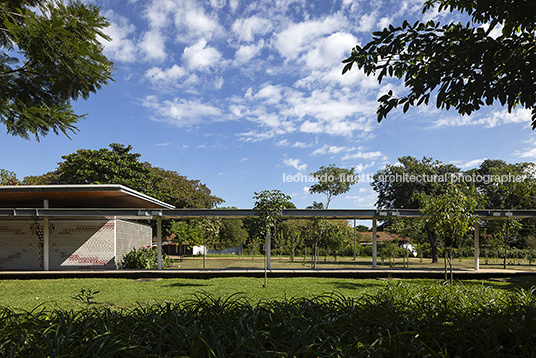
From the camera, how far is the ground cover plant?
87.7 inches

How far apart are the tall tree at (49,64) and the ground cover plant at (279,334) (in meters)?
5.29

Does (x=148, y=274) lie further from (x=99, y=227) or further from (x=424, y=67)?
(x=424, y=67)

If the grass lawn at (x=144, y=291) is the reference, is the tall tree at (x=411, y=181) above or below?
above

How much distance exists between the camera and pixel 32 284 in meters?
12.7

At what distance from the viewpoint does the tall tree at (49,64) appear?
6.20 meters

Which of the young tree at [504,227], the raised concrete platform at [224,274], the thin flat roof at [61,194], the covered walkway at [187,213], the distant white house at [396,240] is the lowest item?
Answer: the distant white house at [396,240]

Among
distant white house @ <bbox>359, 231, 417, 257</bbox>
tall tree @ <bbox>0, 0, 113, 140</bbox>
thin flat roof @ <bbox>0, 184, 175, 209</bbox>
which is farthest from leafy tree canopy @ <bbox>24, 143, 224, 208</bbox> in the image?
tall tree @ <bbox>0, 0, 113, 140</bbox>

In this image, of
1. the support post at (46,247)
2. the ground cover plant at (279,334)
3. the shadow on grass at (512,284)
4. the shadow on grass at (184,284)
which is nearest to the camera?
the ground cover plant at (279,334)

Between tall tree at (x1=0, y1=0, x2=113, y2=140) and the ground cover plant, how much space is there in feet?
→ 17.4

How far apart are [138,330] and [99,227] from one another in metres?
16.4

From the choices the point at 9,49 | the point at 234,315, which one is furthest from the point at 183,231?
the point at 234,315

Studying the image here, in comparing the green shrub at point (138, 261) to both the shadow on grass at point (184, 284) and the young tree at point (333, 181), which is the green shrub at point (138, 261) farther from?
the young tree at point (333, 181)

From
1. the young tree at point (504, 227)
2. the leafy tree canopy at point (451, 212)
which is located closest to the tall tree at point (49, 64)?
the leafy tree canopy at point (451, 212)

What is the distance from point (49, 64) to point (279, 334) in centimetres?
732
